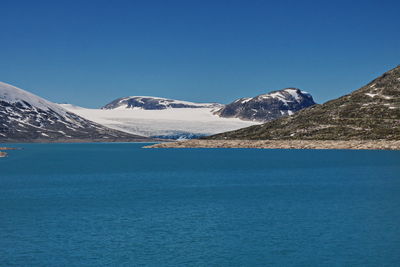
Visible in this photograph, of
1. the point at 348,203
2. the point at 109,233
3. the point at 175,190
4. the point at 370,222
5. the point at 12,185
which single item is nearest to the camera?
the point at 109,233

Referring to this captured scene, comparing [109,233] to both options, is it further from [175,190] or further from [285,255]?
[175,190]

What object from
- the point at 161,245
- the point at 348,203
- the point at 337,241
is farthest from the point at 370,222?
the point at 161,245

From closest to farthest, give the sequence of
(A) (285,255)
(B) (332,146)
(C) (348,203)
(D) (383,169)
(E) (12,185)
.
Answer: (A) (285,255)
(C) (348,203)
(E) (12,185)
(D) (383,169)
(B) (332,146)

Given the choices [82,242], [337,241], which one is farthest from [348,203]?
[82,242]

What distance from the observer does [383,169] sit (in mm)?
99688

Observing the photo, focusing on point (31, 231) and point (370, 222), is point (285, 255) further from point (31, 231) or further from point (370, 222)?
point (31, 231)

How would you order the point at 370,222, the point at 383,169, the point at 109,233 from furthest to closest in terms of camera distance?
the point at 383,169 → the point at 370,222 → the point at 109,233

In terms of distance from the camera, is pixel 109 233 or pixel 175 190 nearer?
pixel 109 233

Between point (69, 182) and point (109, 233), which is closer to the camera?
point (109, 233)

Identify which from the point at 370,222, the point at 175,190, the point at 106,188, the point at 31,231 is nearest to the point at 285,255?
the point at 370,222

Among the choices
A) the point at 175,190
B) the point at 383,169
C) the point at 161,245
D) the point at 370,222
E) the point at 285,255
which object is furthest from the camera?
the point at 383,169

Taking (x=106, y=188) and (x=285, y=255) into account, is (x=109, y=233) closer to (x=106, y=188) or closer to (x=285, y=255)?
(x=285, y=255)

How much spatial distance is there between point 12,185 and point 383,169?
59842 mm

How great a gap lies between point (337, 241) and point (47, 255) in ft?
58.3
